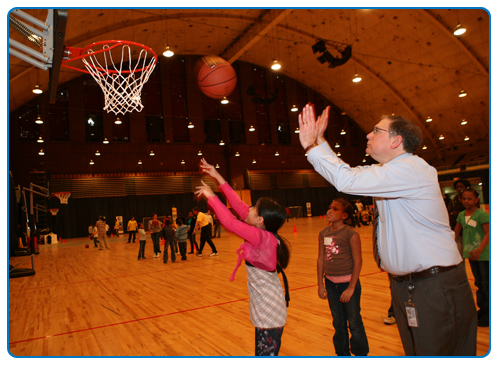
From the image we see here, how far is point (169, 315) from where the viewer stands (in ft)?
14.4

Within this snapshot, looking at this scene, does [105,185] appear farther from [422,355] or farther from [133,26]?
[422,355]

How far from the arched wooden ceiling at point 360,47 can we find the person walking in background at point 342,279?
12193 mm

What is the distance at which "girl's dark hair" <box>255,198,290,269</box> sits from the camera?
2.15m

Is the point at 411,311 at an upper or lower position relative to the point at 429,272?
lower

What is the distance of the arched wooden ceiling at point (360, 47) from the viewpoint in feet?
49.0

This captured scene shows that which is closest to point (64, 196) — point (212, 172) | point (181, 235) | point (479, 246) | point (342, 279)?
point (181, 235)

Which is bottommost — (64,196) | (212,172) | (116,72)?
(212,172)

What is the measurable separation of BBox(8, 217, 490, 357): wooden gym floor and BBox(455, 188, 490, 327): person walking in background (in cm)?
34

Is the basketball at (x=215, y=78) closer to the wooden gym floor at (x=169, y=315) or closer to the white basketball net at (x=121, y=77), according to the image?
the white basketball net at (x=121, y=77)

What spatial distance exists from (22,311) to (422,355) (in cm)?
557

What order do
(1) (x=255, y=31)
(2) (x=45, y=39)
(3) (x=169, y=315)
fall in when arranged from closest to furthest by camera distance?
(2) (x=45, y=39) < (3) (x=169, y=315) < (1) (x=255, y=31)

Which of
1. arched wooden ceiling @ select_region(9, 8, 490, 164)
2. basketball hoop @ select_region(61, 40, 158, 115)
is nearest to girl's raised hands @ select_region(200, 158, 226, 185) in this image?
basketball hoop @ select_region(61, 40, 158, 115)

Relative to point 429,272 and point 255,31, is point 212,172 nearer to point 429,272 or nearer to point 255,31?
point 429,272

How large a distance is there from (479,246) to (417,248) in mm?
2290
